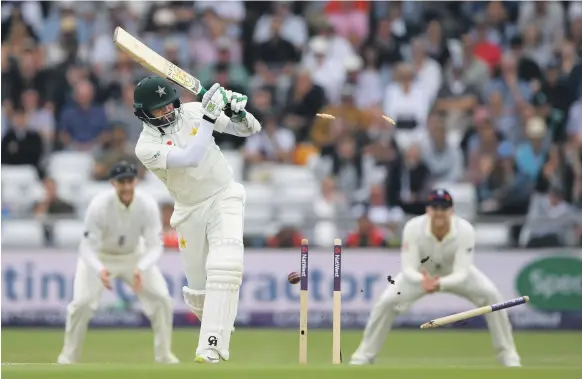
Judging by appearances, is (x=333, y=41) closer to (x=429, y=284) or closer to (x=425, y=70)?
(x=425, y=70)

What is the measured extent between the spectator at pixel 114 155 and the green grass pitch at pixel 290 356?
6.18 feet

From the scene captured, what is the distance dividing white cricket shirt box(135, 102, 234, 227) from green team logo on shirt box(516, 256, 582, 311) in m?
6.12

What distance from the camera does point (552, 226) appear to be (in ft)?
50.4

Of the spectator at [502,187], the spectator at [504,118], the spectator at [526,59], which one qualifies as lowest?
the spectator at [502,187]

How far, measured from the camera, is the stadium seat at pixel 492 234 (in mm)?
15461

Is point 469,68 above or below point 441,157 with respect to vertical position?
above

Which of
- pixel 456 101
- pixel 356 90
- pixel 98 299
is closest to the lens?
pixel 98 299

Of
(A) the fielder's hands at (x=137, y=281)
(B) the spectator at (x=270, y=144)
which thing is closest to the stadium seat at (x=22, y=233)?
(B) the spectator at (x=270, y=144)

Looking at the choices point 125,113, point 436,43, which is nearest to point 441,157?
point 436,43

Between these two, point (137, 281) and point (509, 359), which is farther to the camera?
point (137, 281)

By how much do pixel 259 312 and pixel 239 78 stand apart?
330 cm

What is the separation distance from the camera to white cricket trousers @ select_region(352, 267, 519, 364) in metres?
11.9

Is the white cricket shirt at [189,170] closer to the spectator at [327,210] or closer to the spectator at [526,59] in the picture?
the spectator at [327,210]

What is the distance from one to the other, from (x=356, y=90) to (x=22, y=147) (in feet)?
13.3
